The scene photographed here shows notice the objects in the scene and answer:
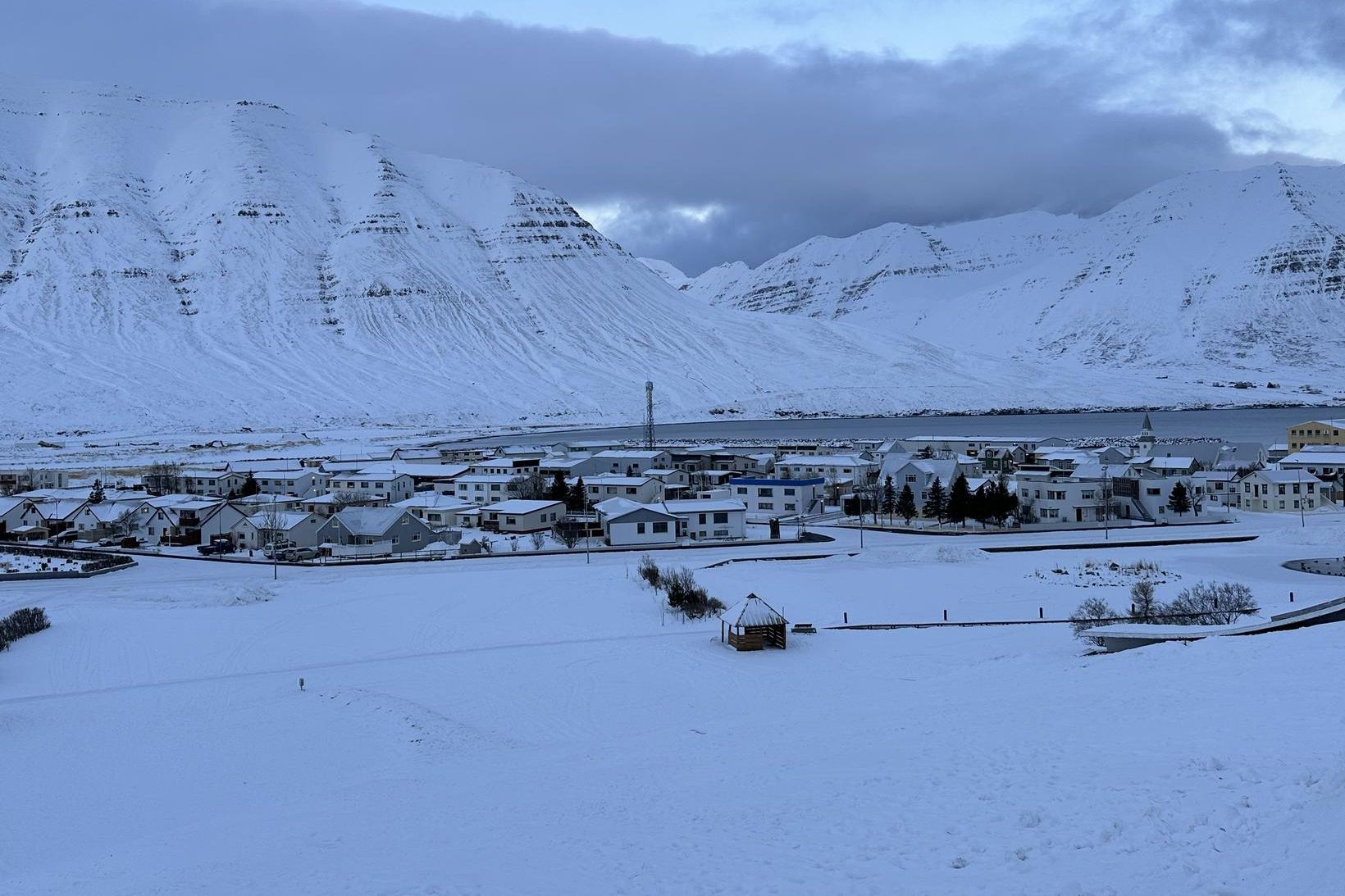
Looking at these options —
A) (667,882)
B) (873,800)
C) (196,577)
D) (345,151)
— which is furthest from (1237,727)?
(345,151)

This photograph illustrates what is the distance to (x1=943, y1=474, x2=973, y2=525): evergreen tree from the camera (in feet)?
123

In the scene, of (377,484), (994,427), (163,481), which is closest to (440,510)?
(377,484)

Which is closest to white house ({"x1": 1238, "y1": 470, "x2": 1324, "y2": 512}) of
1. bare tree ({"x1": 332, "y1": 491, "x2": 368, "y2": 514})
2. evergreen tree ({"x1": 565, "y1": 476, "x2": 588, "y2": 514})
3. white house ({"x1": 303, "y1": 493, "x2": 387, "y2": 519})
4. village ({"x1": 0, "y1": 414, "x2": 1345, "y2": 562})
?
village ({"x1": 0, "y1": 414, "x2": 1345, "y2": 562})

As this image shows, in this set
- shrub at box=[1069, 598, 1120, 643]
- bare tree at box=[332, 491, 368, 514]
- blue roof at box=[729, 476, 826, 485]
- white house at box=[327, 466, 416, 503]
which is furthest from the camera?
white house at box=[327, 466, 416, 503]

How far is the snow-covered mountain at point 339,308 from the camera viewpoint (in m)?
120

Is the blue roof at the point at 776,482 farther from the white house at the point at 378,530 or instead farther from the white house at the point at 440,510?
the white house at the point at 378,530

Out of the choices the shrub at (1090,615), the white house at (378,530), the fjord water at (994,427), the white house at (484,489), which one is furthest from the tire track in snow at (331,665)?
the fjord water at (994,427)

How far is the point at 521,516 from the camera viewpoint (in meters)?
37.2

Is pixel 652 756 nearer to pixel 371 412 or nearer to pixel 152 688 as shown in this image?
pixel 152 688

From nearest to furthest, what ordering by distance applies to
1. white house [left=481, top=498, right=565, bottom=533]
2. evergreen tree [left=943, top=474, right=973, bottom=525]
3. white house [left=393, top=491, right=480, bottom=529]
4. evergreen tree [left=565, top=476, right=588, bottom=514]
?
1. white house [left=481, top=498, right=565, bottom=533]
2. evergreen tree [left=943, top=474, right=973, bottom=525]
3. white house [left=393, top=491, right=480, bottom=529]
4. evergreen tree [left=565, top=476, right=588, bottom=514]

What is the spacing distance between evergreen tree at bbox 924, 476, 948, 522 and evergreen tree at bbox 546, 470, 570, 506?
1384cm

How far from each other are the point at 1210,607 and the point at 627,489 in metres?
26.2

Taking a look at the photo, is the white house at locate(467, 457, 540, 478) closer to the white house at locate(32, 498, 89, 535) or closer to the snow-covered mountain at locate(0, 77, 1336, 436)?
the white house at locate(32, 498, 89, 535)

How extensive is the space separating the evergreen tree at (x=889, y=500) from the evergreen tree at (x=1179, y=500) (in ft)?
32.5
